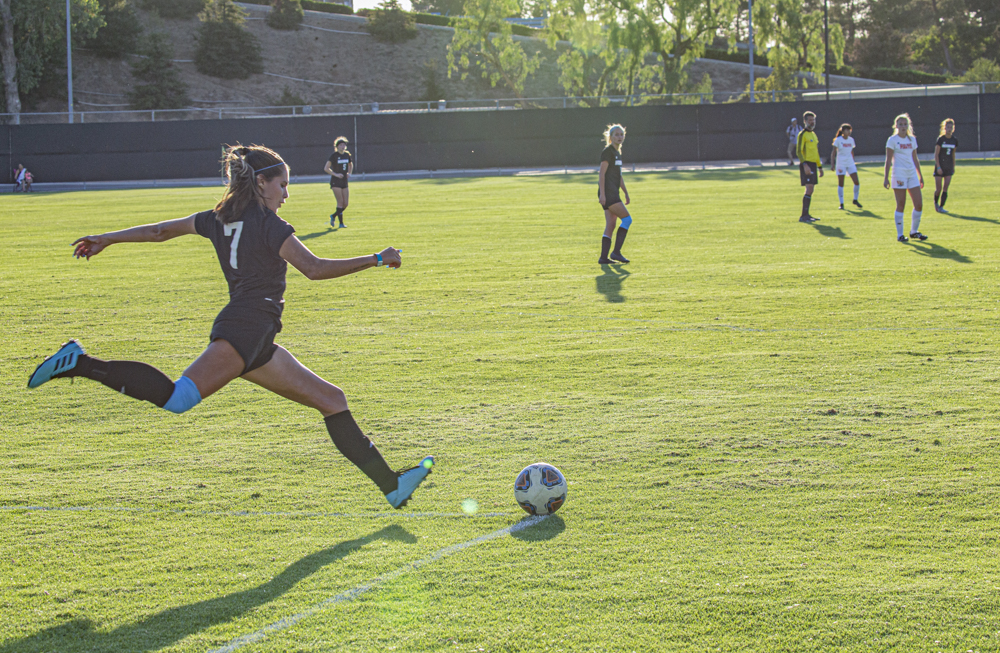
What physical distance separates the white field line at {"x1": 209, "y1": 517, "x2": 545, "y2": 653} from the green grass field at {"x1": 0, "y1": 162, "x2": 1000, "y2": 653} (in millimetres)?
26

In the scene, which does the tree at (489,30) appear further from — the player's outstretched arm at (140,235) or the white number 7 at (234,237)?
the white number 7 at (234,237)

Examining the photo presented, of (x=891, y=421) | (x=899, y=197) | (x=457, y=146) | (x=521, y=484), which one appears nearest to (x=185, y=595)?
(x=521, y=484)

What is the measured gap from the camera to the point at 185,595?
171 inches

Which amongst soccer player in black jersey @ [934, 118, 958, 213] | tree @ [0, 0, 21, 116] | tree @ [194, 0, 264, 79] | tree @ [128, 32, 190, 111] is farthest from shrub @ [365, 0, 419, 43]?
soccer player in black jersey @ [934, 118, 958, 213]

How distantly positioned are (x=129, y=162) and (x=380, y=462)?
144ft

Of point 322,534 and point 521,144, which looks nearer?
point 322,534

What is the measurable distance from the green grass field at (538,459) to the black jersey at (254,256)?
1.27 m

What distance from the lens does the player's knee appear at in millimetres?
4805

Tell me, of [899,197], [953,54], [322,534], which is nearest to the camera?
[322,534]

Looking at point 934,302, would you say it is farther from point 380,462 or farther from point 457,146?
point 457,146

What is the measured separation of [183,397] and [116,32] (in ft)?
265

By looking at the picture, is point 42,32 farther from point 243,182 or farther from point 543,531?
point 543,531

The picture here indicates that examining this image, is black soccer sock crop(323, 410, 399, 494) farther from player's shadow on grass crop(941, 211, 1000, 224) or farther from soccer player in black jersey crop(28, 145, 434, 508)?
player's shadow on grass crop(941, 211, 1000, 224)

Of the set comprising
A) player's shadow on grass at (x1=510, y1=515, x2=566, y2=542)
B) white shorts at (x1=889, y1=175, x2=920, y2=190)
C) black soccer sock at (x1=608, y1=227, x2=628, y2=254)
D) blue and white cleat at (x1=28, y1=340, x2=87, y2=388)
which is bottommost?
player's shadow on grass at (x1=510, y1=515, x2=566, y2=542)
